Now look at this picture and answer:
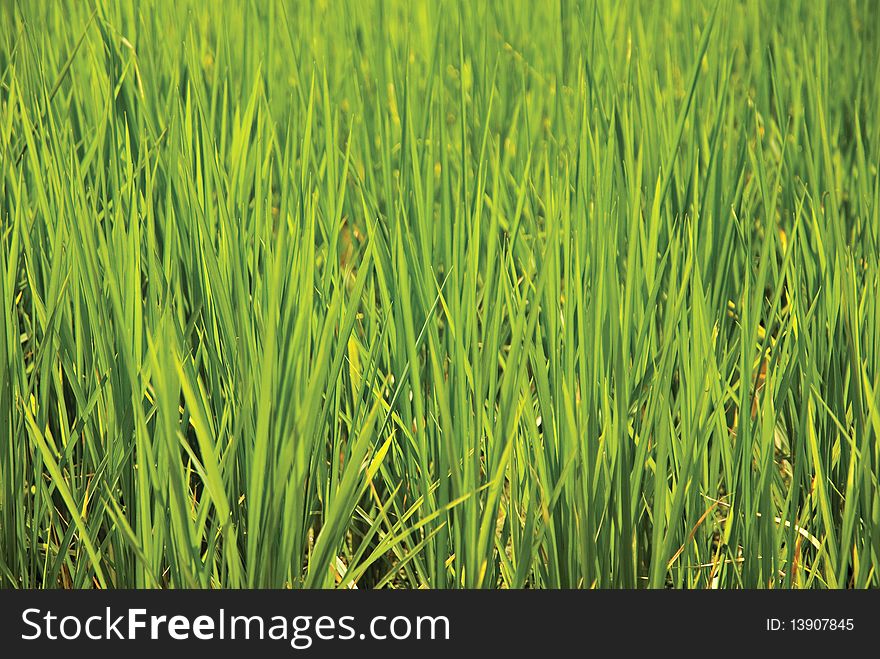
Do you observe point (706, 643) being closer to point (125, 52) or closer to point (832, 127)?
point (832, 127)

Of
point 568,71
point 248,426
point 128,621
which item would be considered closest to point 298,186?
point 248,426

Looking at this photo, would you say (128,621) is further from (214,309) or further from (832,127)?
(832,127)

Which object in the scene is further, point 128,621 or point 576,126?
point 576,126

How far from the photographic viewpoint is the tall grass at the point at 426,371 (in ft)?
2.58

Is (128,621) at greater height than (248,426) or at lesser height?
lesser

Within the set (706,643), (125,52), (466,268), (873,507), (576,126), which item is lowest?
(706,643)

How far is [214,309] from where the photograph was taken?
0.86 m

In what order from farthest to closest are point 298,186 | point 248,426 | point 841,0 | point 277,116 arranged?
Result: point 841,0 → point 277,116 → point 298,186 → point 248,426

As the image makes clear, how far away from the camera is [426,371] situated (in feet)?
2.98

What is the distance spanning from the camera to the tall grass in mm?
788

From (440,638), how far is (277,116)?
77cm

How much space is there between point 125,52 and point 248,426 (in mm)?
787

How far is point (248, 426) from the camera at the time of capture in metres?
0.77

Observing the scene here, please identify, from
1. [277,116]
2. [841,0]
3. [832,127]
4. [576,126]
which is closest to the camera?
[576,126]
